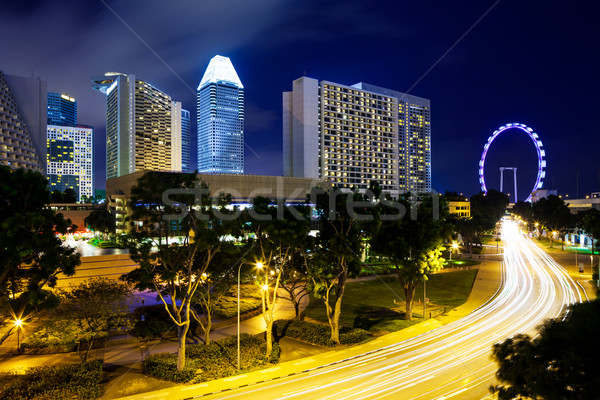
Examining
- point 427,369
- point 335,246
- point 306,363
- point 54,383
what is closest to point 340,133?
point 335,246

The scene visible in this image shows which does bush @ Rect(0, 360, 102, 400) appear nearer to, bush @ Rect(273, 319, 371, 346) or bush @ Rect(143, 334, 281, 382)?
bush @ Rect(143, 334, 281, 382)

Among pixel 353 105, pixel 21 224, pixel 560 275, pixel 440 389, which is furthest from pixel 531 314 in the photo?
pixel 353 105

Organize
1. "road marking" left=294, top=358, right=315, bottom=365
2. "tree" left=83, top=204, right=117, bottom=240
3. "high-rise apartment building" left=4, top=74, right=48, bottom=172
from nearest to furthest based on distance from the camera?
1. "road marking" left=294, top=358, right=315, bottom=365
2. "tree" left=83, top=204, right=117, bottom=240
3. "high-rise apartment building" left=4, top=74, right=48, bottom=172

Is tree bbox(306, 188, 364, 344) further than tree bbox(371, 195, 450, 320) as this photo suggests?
No

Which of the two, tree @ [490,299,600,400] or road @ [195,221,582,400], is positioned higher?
tree @ [490,299,600,400]

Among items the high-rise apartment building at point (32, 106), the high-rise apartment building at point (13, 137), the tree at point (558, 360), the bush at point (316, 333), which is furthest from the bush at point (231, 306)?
the high-rise apartment building at point (32, 106)

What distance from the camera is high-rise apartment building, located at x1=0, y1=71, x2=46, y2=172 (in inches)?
4245

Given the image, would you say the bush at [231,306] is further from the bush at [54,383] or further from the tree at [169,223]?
the bush at [54,383]

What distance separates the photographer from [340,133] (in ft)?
485

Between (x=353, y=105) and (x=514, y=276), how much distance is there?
10896 centimetres

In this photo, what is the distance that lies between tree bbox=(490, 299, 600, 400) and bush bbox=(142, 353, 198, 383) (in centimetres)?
1676

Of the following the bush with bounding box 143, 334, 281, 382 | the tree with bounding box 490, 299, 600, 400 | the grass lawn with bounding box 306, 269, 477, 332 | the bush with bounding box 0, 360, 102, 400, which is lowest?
the grass lawn with bounding box 306, 269, 477, 332

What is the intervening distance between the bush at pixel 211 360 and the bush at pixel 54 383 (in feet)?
10.1

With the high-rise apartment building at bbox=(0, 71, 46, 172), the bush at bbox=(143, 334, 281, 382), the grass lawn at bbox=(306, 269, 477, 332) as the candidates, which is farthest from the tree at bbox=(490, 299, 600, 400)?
the high-rise apartment building at bbox=(0, 71, 46, 172)
